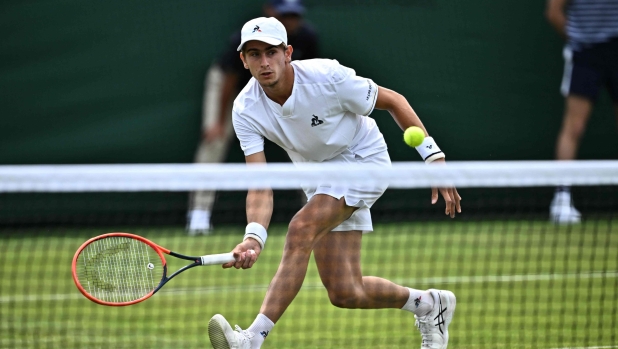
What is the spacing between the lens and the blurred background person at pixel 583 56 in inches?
289

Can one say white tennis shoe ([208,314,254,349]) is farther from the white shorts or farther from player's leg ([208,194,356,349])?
the white shorts

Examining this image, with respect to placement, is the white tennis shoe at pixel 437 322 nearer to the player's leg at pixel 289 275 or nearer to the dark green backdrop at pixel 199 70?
the player's leg at pixel 289 275

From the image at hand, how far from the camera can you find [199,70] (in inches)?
302

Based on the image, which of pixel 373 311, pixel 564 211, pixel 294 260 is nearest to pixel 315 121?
pixel 294 260

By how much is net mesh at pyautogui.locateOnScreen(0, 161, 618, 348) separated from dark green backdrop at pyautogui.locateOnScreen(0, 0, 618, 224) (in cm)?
43

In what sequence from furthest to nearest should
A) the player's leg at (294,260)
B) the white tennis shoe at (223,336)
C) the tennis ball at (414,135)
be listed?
1. the tennis ball at (414,135)
2. the player's leg at (294,260)
3. the white tennis shoe at (223,336)

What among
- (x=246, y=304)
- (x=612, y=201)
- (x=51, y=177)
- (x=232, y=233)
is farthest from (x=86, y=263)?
(x=612, y=201)

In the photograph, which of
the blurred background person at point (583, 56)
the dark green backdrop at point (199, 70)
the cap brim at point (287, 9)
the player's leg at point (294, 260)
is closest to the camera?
the player's leg at point (294, 260)

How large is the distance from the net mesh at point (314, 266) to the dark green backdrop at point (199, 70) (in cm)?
43

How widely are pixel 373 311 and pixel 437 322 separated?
1101mm

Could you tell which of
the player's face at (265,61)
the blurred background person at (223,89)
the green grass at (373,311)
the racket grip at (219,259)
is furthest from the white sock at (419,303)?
the blurred background person at (223,89)

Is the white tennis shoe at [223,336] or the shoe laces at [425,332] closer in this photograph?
the white tennis shoe at [223,336]

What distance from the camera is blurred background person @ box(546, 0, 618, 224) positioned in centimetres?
735

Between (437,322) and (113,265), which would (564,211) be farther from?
(113,265)
